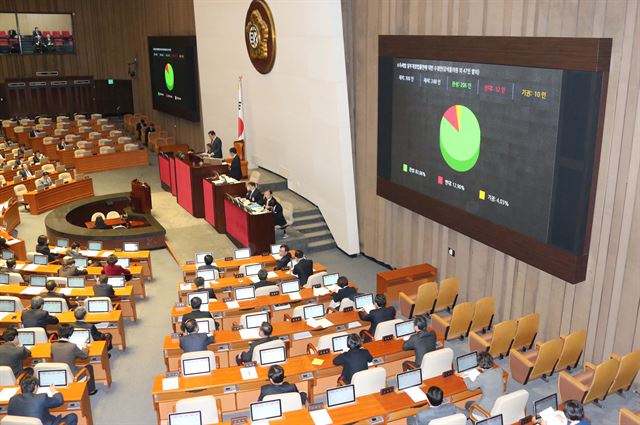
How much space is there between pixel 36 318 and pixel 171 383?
291 centimetres

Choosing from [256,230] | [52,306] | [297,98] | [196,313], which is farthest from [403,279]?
[52,306]

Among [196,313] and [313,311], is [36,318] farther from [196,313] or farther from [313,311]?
[313,311]

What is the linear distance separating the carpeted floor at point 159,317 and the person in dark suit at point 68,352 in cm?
46

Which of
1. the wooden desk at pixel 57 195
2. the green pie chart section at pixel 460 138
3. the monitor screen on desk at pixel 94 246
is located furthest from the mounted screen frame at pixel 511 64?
the wooden desk at pixel 57 195

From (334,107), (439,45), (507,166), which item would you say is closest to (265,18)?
(334,107)

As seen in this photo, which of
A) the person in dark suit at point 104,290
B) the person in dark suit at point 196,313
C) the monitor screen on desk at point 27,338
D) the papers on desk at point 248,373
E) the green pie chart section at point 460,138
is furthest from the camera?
the person in dark suit at point 104,290

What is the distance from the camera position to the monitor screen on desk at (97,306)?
391 inches

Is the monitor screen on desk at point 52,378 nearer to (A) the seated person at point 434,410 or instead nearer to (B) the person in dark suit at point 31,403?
(B) the person in dark suit at point 31,403

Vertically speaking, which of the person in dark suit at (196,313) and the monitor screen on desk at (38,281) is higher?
the person in dark suit at (196,313)

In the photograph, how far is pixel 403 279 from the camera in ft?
38.2

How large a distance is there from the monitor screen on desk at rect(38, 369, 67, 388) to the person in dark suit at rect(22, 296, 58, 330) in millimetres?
1793

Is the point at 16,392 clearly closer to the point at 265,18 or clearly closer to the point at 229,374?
the point at 229,374

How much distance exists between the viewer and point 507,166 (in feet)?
30.7

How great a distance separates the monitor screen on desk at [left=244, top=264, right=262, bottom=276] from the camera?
11773 millimetres
